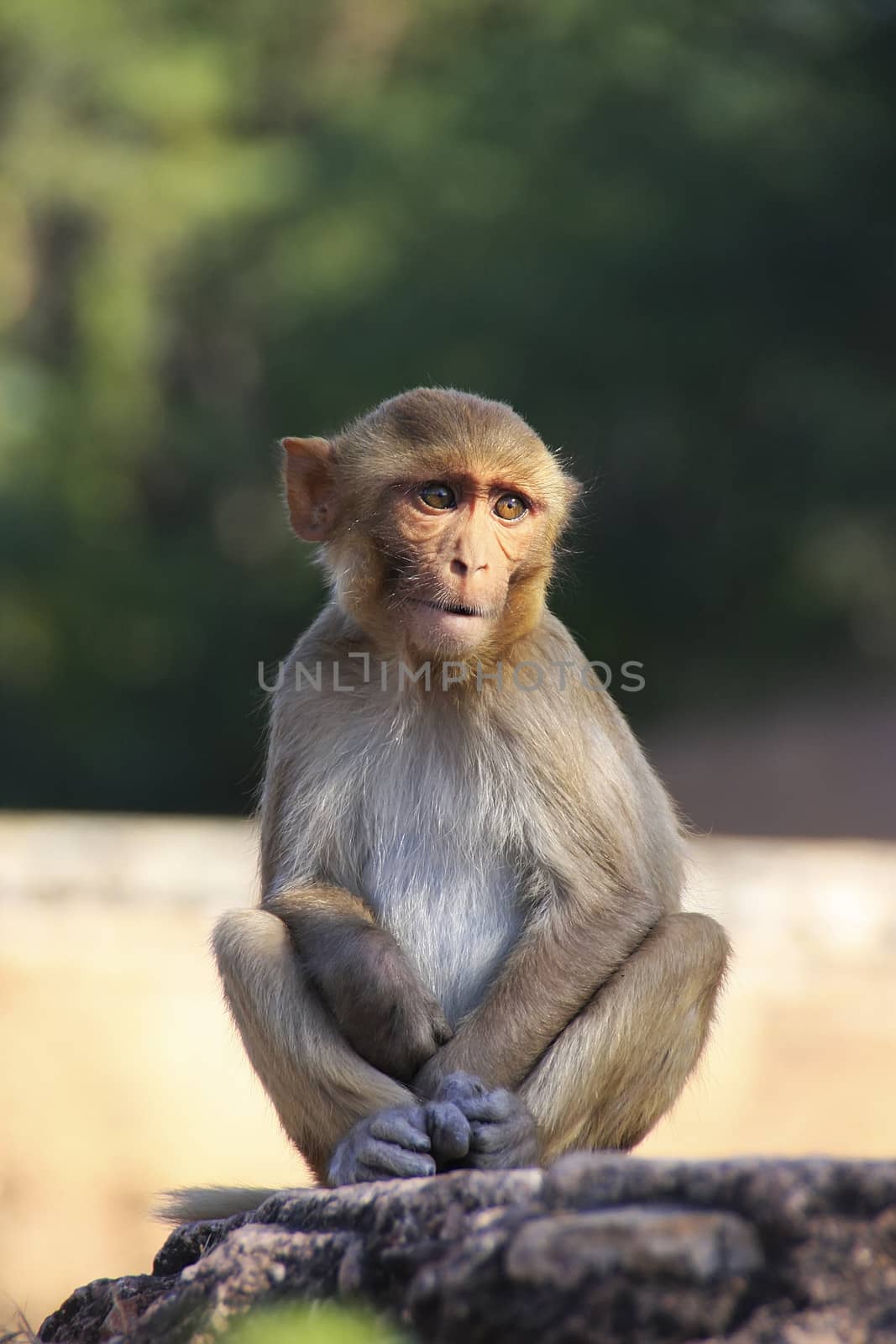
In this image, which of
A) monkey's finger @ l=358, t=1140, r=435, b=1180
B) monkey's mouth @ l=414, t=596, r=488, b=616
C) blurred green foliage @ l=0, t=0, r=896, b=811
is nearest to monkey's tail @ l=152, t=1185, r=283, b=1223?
monkey's finger @ l=358, t=1140, r=435, b=1180

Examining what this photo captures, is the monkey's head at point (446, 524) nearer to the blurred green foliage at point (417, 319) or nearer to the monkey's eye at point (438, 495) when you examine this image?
the monkey's eye at point (438, 495)

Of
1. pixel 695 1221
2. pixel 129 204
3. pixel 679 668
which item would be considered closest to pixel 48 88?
pixel 129 204

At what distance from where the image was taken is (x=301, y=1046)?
14.2ft

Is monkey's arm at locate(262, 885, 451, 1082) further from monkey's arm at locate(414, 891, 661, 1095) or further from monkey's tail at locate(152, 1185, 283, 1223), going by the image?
monkey's tail at locate(152, 1185, 283, 1223)

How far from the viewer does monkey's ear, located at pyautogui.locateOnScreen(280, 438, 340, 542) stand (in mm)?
4863

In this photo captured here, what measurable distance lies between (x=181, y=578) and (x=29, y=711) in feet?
8.57

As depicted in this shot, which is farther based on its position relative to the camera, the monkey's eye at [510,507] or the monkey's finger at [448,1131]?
the monkey's eye at [510,507]

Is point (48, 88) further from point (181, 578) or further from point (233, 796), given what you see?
point (233, 796)

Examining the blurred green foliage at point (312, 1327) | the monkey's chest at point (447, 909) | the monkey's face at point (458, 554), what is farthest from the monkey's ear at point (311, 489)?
the blurred green foliage at point (312, 1327)

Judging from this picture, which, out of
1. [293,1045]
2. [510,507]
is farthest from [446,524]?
[293,1045]

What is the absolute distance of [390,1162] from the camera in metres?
3.98

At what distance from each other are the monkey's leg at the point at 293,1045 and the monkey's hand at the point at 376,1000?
0.16ft

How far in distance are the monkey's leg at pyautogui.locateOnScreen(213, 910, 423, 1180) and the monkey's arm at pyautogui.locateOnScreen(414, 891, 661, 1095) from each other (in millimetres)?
188

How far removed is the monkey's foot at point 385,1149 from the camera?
3977 mm
